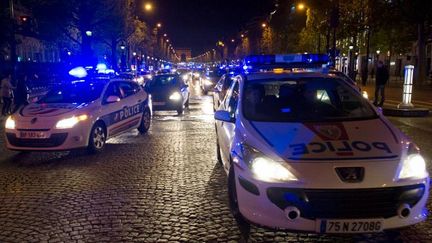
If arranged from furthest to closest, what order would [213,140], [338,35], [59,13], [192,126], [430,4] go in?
[338,35] → [59,13] → [430,4] → [192,126] → [213,140]

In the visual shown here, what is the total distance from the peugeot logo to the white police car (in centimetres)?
622

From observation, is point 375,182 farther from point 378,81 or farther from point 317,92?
point 378,81

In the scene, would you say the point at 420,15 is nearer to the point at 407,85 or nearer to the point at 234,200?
the point at 407,85

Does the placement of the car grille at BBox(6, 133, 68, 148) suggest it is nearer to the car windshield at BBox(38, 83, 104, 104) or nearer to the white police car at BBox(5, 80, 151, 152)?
the white police car at BBox(5, 80, 151, 152)

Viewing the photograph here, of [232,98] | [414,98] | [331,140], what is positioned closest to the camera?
[331,140]

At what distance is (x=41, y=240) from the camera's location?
5.01 meters

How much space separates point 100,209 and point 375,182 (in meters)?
3.40

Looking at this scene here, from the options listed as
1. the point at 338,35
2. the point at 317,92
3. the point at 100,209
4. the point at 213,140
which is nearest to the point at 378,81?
the point at 213,140

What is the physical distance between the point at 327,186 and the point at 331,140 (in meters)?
0.66

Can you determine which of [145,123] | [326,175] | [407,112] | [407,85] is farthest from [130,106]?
[407,85]

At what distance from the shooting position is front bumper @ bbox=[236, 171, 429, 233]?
431 centimetres

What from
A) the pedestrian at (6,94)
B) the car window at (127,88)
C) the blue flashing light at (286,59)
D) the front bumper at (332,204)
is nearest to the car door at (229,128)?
the front bumper at (332,204)

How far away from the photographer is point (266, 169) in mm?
4559

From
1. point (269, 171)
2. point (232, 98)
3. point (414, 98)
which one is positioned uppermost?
point (232, 98)
